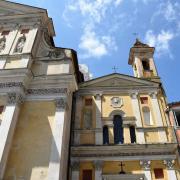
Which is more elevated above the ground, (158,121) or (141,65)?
(141,65)

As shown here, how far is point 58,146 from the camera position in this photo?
1263 cm

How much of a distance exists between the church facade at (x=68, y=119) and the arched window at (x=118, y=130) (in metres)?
0.06

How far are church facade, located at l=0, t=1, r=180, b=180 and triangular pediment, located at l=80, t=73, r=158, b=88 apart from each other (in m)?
0.07

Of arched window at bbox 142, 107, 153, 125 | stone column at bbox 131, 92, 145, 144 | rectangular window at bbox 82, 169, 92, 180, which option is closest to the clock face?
stone column at bbox 131, 92, 145, 144

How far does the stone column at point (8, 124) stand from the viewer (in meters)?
12.0

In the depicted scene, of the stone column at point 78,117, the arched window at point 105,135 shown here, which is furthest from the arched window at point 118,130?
the stone column at point 78,117

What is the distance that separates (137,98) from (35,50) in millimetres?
7222

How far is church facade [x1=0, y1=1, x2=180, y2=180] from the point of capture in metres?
12.8

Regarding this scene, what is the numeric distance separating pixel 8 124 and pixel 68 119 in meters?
3.48

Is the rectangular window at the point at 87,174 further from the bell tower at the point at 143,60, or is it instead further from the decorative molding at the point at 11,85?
the bell tower at the point at 143,60

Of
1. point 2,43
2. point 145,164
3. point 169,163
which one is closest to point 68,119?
point 145,164

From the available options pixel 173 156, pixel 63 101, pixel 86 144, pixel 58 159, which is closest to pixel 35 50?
pixel 63 101

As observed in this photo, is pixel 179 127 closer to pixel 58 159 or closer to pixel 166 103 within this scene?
pixel 166 103

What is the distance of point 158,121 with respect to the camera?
16.1 metres
